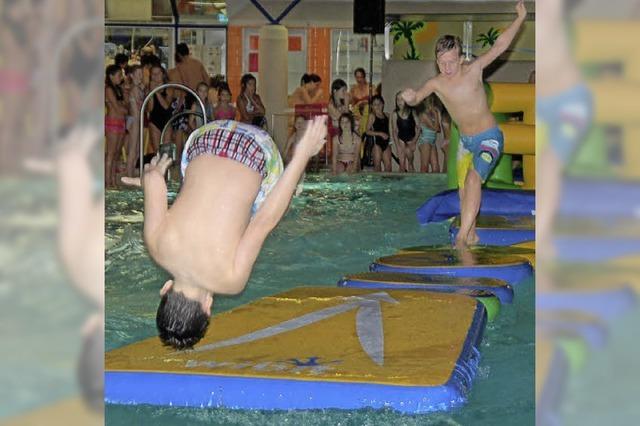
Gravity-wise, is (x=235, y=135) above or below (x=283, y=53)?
below

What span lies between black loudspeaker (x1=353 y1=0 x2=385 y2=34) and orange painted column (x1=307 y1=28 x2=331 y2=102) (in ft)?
10.3

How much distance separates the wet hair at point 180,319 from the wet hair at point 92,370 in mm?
2108

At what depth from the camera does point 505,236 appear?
745 cm

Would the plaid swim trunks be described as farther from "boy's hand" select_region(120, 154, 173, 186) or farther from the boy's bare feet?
the boy's bare feet

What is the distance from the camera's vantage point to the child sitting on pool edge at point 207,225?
3.25 meters

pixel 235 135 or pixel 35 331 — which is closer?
→ pixel 35 331

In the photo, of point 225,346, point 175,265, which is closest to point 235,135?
point 175,265

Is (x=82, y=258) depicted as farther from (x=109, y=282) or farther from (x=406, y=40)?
(x=406, y=40)

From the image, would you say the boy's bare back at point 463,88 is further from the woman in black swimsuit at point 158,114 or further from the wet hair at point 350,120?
the wet hair at point 350,120

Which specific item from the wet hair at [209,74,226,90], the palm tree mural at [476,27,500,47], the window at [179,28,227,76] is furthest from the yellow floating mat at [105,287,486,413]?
the window at [179,28,227,76]

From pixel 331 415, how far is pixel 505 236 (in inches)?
168

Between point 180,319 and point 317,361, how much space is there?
0.68 metres

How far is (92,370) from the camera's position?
1.20 meters

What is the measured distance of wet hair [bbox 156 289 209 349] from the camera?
3.34 meters
